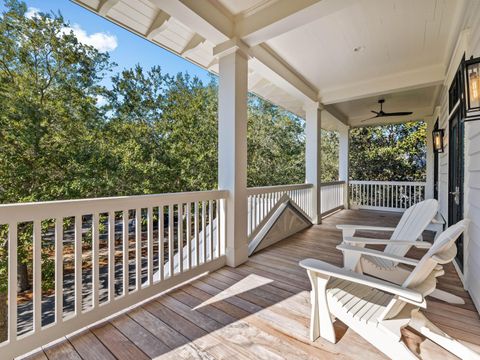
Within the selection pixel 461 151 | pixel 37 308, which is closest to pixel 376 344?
pixel 37 308

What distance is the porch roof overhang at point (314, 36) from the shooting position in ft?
8.09

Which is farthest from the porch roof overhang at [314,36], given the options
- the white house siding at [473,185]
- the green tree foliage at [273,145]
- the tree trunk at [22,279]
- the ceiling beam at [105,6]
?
the green tree foliage at [273,145]

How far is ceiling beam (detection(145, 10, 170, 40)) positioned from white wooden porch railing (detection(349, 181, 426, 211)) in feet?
23.0

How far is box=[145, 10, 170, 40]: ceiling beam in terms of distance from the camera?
2.69m

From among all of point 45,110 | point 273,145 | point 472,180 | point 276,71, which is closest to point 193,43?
point 276,71

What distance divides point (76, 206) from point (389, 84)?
512cm

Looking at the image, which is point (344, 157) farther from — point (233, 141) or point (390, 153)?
point (233, 141)

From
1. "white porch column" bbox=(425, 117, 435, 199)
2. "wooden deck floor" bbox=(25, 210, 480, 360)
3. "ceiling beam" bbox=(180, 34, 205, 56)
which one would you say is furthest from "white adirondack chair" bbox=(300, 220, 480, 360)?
"white porch column" bbox=(425, 117, 435, 199)

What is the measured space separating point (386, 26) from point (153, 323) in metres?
4.00

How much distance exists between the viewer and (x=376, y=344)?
137 centimetres

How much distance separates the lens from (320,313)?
1.66m

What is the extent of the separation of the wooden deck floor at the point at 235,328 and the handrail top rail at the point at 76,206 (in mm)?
889

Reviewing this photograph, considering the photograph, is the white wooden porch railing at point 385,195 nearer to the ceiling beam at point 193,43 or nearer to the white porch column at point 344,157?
the white porch column at point 344,157

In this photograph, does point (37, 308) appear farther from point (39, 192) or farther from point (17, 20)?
A: point (17, 20)
